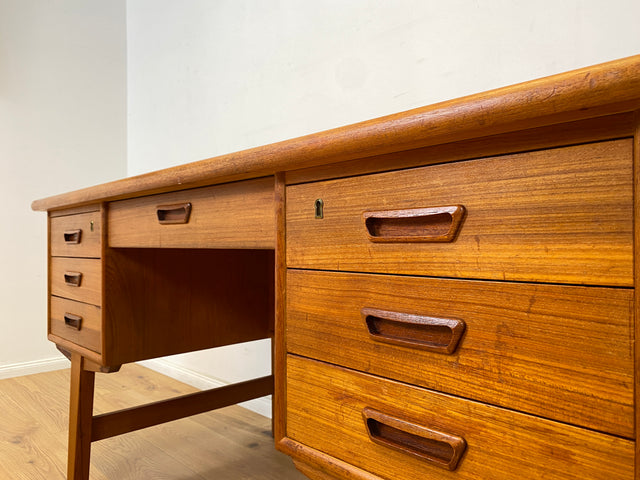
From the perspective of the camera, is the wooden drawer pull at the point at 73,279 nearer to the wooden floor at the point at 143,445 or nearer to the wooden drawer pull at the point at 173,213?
the wooden drawer pull at the point at 173,213

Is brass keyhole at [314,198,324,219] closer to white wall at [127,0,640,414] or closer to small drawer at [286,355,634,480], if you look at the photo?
small drawer at [286,355,634,480]

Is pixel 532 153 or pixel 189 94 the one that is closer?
pixel 532 153

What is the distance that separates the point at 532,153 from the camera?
466 millimetres

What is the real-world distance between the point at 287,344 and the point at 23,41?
263 cm

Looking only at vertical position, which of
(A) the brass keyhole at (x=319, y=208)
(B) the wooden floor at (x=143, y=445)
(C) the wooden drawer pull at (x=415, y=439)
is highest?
(A) the brass keyhole at (x=319, y=208)

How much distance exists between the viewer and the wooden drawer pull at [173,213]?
93 cm

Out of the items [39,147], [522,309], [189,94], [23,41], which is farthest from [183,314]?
[23,41]

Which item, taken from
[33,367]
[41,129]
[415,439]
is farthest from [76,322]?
[41,129]

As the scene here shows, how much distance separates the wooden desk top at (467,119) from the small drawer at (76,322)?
67 centimetres

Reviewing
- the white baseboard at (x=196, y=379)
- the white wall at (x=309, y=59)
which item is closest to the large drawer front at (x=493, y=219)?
the white wall at (x=309, y=59)

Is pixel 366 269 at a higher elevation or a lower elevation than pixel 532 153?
lower

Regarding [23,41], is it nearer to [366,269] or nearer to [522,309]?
[366,269]

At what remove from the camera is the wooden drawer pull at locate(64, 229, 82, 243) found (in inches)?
51.4

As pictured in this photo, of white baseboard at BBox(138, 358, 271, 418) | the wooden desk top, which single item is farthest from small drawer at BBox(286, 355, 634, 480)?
white baseboard at BBox(138, 358, 271, 418)
